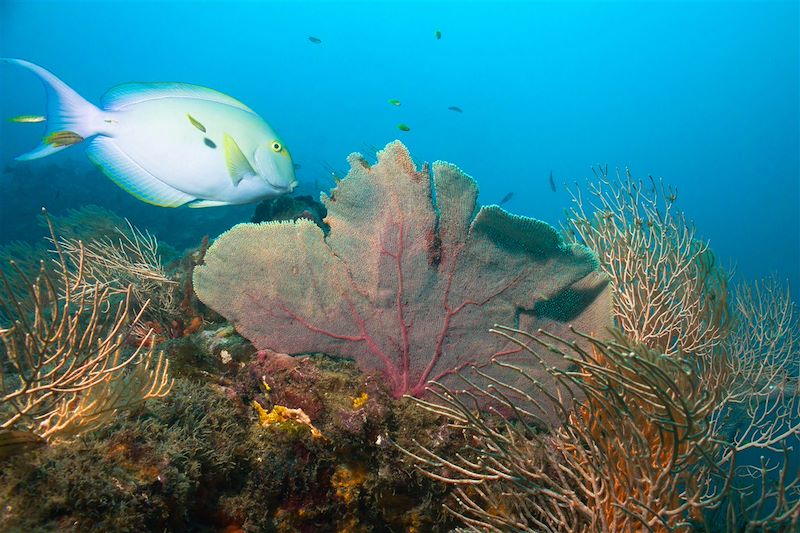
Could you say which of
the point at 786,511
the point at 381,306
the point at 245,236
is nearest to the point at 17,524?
the point at 245,236

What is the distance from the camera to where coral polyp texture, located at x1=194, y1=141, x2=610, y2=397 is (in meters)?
2.68

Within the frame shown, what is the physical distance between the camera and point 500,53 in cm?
12412

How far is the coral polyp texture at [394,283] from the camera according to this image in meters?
2.68

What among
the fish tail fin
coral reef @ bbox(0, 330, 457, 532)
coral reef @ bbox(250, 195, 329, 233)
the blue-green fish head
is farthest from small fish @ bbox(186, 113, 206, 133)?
coral reef @ bbox(250, 195, 329, 233)

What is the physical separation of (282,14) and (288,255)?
491 feet

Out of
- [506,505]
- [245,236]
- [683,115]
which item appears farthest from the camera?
[683,115]

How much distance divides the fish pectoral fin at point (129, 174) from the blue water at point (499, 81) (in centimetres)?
8429

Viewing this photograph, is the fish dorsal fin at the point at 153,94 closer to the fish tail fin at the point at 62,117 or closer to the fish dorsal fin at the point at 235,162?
the fish tail fin at the point at 62,117

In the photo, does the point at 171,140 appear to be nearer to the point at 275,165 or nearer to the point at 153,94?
the point at 153,94

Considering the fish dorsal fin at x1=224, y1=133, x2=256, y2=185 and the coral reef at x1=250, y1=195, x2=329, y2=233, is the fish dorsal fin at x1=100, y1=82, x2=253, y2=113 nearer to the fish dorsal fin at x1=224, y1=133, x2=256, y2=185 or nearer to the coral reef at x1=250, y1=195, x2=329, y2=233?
the fish dorsal fin at x1=224, y1=133, x2=256, y2=185

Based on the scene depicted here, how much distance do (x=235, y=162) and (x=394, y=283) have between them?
4.26 ft

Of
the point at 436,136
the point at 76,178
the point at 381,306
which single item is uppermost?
the point at 436,136

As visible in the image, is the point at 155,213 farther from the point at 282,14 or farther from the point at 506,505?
the point at 282,14

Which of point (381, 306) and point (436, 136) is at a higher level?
point (436, 136)
